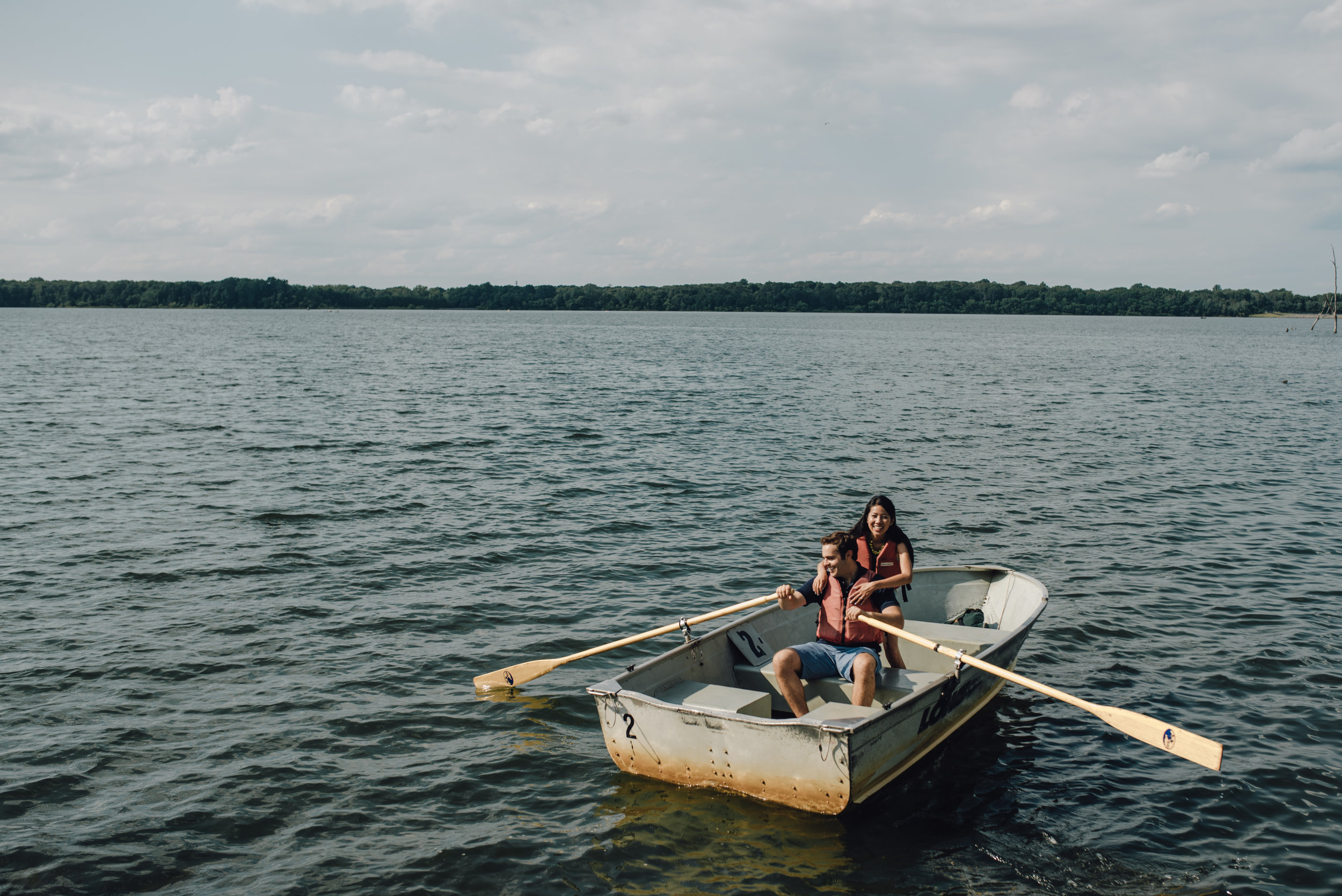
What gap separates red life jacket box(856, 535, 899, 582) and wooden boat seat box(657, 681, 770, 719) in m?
1.74

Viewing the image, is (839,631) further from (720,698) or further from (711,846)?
(711,846)

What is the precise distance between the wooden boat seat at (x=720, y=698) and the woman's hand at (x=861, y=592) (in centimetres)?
132

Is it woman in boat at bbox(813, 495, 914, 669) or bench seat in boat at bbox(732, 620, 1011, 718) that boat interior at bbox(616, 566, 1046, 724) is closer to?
bench seat in boat at bbox(732, 620, 1011, 718)

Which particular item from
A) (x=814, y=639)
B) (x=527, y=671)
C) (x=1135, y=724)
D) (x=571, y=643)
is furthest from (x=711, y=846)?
(x=571, y=643)

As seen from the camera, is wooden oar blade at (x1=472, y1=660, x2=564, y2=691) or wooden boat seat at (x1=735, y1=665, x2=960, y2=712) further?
wooden oar blade at (x1=472, y1=660, x2=564, y2=691)

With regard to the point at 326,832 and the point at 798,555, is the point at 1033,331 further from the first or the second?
the point at 326,832

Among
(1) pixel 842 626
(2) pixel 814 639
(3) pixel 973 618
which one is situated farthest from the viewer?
(3) pixel 973 618

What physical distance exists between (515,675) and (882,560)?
420 cm

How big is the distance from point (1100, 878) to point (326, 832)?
6.12 m

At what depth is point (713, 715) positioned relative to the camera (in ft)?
24.3

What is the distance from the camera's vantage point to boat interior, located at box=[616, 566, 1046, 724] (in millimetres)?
8438

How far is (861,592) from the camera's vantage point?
29.6ft

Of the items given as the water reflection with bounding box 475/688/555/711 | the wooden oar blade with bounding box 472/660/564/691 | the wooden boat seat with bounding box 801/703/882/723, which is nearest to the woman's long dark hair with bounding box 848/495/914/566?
the wooden boat seat with bounding box 801/703/882/723

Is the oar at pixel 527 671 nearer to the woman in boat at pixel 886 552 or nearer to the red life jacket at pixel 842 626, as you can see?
the red life jacket at pixel 842 626
